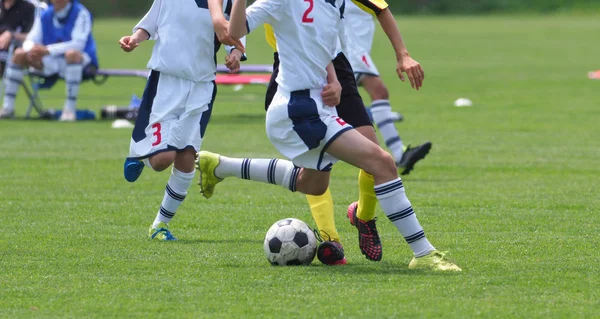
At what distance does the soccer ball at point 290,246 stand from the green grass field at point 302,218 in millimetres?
73

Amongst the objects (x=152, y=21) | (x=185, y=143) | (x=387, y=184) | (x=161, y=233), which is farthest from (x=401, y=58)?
(x=161, y=233)

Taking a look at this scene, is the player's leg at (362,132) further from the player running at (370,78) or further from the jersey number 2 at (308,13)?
the player running at (370,78)

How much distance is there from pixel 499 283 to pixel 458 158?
6.17m

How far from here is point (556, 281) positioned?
554 cm

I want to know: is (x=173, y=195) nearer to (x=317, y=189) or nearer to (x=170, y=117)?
(x=170, y=117)

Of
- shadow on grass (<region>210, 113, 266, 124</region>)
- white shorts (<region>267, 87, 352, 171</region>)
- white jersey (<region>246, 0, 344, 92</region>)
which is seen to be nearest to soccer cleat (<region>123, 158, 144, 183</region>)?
white shorts (<region>267, 87, 352, 171</region>)

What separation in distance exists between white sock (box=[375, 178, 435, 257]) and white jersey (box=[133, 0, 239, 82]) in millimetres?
1817

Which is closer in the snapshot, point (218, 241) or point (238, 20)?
point (238, 20)

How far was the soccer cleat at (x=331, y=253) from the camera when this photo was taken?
617 cm

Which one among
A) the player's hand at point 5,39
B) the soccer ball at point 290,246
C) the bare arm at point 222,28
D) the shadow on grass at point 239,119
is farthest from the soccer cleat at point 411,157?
the player's hand at point 5,39

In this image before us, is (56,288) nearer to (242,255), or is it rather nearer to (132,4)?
(242,255)

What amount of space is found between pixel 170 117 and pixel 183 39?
498 mm

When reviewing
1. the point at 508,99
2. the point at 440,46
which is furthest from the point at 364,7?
the point at 440,46

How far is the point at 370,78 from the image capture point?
10.6 meters
